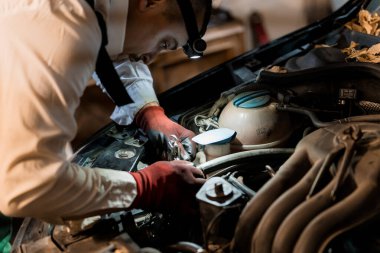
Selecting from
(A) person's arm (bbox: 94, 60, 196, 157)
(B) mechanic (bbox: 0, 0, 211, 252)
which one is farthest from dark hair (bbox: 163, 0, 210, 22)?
(A) person's arm (bbox: 94, 60, 196, 157)

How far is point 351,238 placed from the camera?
87cm

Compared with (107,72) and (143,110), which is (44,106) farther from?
(143,110)

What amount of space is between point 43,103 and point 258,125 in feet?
2.18

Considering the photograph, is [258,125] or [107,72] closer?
[107,72]

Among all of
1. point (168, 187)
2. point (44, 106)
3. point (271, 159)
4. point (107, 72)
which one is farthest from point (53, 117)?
point (271, 159)

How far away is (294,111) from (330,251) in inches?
19.3

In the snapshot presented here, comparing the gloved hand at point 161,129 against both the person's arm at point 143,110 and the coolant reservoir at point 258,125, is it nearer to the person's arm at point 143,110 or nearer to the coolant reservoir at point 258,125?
the person's arm at point 143,110

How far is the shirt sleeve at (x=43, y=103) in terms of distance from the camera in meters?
0.83

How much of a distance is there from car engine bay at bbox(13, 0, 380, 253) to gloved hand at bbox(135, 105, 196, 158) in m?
0.03

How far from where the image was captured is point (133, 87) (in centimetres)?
166

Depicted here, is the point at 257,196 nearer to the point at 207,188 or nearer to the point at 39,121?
the point at 207,188

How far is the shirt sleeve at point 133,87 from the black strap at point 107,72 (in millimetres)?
493

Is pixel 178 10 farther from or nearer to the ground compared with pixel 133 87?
farther from the ground

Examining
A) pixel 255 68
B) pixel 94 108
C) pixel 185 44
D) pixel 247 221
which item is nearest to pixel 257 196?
pixel 247 221
